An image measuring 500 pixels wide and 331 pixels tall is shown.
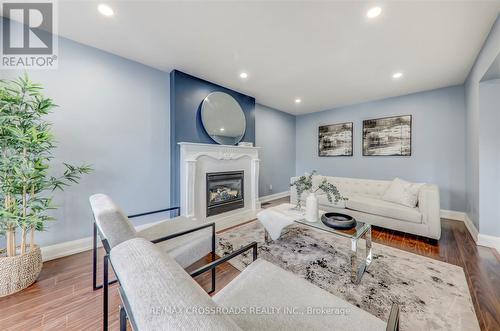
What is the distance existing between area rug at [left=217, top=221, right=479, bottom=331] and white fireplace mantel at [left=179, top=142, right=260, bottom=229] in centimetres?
63

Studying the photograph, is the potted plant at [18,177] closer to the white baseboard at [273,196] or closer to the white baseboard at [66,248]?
the white baseboard at [66,248]

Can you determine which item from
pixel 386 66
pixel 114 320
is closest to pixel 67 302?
pixel 114 320

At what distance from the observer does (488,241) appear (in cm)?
233

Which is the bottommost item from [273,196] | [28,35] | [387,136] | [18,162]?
[273,196]

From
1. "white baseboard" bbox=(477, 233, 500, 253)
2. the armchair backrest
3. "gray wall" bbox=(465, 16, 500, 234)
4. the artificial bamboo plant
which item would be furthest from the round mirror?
"white baseboard" bbox=(477, 233, 500, 253)

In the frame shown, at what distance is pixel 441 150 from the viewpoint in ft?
11.7

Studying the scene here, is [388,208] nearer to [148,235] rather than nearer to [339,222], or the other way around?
[339,222]

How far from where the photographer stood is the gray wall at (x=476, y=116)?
76.7 inches

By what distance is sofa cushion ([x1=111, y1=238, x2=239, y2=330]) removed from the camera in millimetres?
377

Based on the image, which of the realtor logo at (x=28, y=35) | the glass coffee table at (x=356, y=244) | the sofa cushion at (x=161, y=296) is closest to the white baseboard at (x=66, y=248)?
the realtor logo at (x=28, y=35)

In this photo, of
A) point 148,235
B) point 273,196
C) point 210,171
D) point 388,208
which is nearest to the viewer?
point 148,235

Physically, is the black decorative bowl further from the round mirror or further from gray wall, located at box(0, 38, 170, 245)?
gray wall, located at box(0, 38, 170, 245)

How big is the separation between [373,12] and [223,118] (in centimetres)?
246

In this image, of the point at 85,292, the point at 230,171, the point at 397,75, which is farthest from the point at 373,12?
Answer: the point at 85,292
